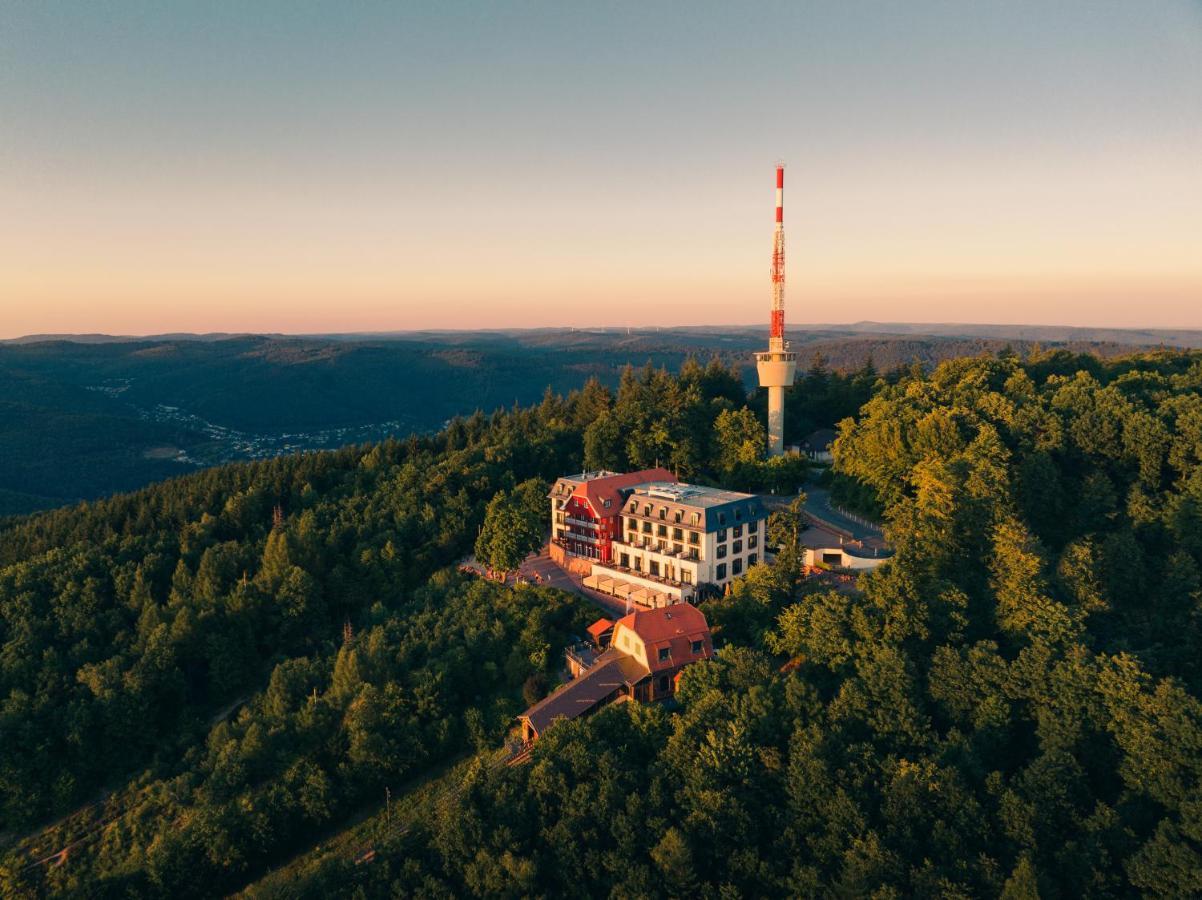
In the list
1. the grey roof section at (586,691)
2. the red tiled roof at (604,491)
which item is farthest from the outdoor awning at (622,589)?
the grey roof section at (586,691)

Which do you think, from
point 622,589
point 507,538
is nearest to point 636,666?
point 622,589

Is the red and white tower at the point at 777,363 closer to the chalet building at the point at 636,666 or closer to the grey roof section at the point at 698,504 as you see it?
the grey roof section at the point at 698,504

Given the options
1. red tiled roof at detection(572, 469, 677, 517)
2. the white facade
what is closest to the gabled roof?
red tiled roof at detection(572, 469, 677, 517)

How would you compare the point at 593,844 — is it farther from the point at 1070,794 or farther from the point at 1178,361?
the point at 1178,361

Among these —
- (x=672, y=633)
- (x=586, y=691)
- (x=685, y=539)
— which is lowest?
(x=586, y=691)

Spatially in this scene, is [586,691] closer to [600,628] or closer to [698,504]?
[600,628]

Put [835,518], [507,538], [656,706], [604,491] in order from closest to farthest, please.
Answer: [656,706], [507,538], [604,491], [835,518]
